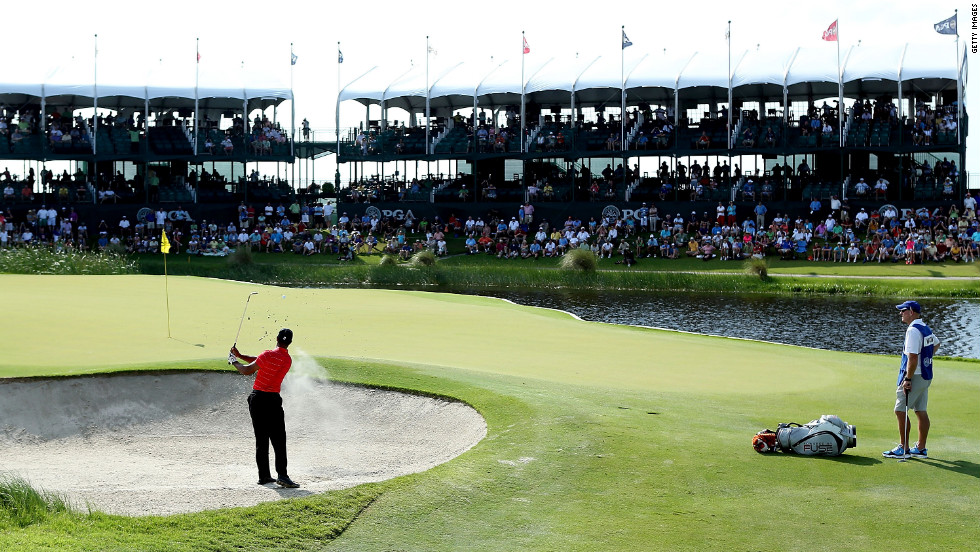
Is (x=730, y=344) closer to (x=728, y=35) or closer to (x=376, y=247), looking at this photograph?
(x=376, y=247)

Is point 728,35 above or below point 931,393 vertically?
above

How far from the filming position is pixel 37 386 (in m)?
14.2

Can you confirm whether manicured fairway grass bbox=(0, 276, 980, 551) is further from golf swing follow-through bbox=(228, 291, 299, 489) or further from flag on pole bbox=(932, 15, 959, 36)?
flag on pole bbox=(932, 15, 959, 36)

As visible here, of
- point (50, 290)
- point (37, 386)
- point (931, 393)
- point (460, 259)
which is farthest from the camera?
point (460, 259)

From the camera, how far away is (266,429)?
10875 mm

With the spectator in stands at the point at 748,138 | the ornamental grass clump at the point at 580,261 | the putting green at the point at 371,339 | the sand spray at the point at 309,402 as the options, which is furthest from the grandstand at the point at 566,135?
the sand spray at the point at 309,402

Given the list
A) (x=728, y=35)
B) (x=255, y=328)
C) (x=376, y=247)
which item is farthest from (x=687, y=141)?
(x=255, y=328)

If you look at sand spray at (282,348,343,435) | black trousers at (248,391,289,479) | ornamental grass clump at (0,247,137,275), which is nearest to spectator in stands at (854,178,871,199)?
ornamental grass clump at (0,247,137,275)

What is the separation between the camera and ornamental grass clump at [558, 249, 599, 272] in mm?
42031

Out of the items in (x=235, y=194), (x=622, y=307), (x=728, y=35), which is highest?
(x=728, y=35)

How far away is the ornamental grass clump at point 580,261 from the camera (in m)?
42.0

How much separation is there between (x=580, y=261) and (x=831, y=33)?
17.6 m

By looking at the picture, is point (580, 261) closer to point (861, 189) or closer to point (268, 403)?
point (861, 189)

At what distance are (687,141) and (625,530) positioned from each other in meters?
46.5
